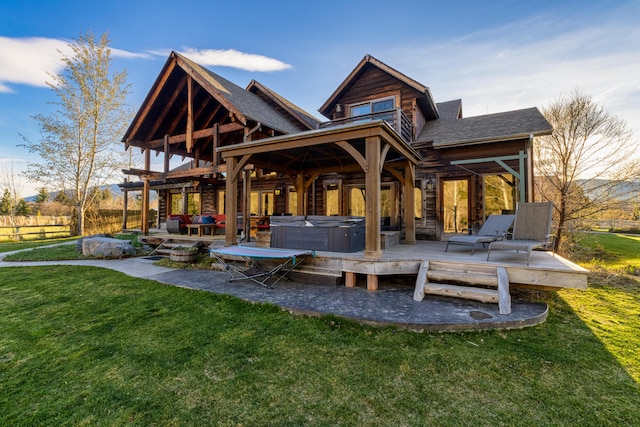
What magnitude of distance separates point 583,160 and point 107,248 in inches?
666

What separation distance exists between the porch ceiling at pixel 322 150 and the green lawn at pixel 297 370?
3119 mm

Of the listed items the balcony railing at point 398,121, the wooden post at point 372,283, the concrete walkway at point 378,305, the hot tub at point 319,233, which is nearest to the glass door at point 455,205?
the balcony railing at point 398,121

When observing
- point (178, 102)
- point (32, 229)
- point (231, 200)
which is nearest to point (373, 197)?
point (231, 200)

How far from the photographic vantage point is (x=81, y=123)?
16688mm

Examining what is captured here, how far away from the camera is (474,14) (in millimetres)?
8586

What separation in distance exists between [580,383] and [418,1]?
10.4m

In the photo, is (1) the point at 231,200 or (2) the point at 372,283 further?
(1) the point at 231,200

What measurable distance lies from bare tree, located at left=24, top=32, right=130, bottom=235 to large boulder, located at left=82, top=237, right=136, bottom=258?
10389 mm

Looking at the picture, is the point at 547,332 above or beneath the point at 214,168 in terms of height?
beneath

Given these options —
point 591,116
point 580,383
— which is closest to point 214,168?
point 580,383

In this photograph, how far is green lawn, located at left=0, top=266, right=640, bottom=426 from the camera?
77.7 inches

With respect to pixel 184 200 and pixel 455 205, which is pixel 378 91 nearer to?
pixel 455 205

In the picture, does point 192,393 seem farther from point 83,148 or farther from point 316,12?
point 83,148

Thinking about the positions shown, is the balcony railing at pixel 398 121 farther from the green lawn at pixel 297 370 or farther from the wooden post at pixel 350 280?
the green lawn at pixel 297 370
